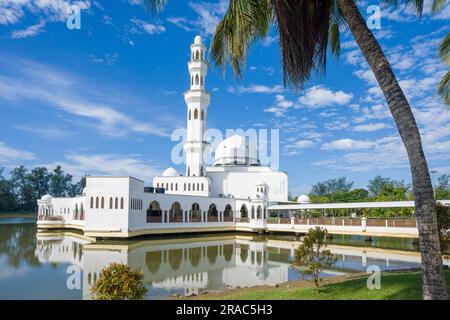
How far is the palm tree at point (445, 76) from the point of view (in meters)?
10.5

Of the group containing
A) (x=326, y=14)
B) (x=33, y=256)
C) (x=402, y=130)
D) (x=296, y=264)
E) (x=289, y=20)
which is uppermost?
(x=326, y=14)

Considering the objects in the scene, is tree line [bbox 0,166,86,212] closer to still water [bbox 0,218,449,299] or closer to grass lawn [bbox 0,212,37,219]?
grass lawn [bbox 0,212,37,219]

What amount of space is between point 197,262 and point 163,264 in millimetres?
1781

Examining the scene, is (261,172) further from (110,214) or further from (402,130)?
(402,130)

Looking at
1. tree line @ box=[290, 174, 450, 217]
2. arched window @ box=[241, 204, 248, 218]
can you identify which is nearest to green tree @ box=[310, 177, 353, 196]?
tree line @ box=[290, 174, 450, 217]

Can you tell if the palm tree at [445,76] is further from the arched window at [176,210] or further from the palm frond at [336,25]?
the arched window at [176,210]

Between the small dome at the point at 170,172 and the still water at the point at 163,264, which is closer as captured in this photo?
the still water at the point at 163,264

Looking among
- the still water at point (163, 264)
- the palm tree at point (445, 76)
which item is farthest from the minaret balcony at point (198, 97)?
the palm tree at point (445, 76)

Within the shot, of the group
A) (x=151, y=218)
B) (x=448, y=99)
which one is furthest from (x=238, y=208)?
(x=448, y=99)

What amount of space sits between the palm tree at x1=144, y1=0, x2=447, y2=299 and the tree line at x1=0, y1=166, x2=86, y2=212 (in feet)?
216

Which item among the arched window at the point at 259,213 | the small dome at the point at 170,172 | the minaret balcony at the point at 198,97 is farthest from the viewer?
the small dome at the point at 170,172

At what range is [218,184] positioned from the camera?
44875 millimetres

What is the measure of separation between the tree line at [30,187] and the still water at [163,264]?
138 feet
